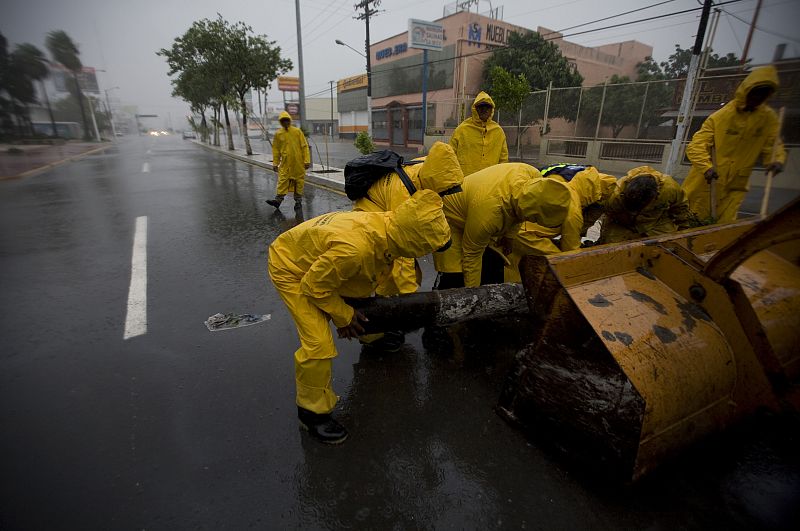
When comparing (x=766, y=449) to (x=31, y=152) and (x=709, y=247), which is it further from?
(x=31, y=152)

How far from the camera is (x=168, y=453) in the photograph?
2.02 m

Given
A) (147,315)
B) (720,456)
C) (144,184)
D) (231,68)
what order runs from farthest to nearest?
(231,68) → (144,184) → (147,315) → (720,456)

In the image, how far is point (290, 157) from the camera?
7.75m

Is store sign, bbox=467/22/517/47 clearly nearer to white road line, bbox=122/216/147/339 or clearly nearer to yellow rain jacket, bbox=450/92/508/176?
yellow rain jacket, bbox=450/92/508/176

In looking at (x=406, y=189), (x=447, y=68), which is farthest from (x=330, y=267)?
(x=447, y=68)

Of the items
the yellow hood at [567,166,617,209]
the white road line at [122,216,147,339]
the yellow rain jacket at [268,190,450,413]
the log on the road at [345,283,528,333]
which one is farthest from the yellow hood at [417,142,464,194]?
the white road line at [122,216,147,339]

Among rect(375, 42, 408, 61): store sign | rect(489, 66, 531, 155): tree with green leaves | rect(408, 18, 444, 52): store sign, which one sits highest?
rect(375, 42, 408, 61): store sign

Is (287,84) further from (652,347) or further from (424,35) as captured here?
(652,347)

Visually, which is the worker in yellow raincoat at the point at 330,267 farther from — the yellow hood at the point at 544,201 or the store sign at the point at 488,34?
the store sign at the point at 488,34

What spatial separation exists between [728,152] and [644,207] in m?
1.78

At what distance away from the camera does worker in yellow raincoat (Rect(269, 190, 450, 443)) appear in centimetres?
195

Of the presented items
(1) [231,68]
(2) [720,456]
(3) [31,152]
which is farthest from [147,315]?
(3) [31,152]

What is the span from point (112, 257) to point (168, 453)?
4026mm

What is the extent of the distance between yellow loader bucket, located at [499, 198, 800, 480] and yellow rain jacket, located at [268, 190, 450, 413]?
0.68 metres
